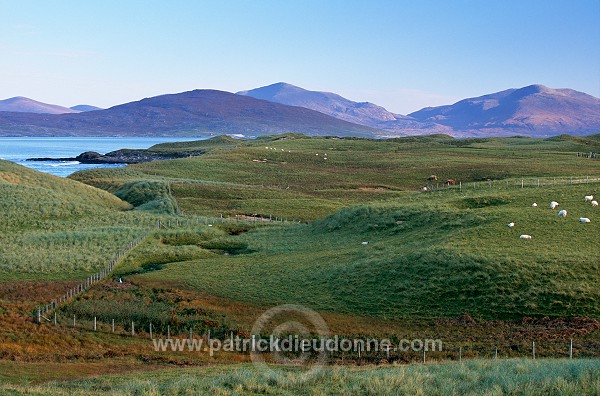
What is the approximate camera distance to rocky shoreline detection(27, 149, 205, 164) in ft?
521

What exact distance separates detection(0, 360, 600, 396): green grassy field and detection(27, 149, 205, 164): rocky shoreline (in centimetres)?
14011

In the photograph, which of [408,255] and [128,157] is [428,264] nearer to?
[408,255]

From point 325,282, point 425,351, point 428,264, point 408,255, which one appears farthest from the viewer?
point 408,255

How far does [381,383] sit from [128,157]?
15729 centimetres

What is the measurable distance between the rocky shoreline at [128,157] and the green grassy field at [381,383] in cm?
14011

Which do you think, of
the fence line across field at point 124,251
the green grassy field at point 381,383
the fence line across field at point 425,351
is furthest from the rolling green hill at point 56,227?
the green grassy field at point 381,383

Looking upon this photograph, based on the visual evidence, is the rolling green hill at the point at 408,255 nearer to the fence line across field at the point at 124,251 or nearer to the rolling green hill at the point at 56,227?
the fence line across field at the point at 124,251

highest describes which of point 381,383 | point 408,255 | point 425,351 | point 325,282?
point 408,255

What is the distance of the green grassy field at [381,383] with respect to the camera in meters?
16.7

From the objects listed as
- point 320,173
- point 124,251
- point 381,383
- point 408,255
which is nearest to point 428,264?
point 408,255

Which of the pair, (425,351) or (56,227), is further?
(56,227)

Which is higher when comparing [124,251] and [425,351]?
[124,251]

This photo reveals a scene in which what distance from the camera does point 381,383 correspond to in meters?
17.4

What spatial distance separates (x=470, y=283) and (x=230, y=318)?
12401mm
